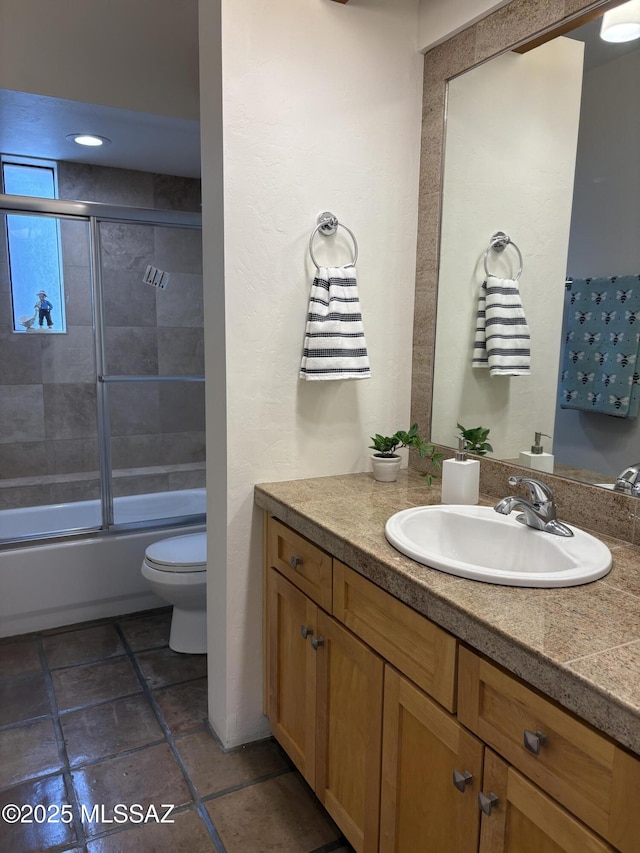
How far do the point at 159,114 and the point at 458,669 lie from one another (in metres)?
2.58

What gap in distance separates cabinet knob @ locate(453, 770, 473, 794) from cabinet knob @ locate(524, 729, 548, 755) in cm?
18

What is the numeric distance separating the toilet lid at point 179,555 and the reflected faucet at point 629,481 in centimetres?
166

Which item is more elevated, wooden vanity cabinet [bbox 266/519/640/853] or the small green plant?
the small green plant

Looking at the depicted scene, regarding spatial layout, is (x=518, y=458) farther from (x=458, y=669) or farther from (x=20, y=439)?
(x=20, y=439)

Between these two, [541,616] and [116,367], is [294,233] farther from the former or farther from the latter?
[116,367]

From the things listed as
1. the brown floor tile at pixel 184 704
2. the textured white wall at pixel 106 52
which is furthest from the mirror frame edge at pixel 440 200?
the brown floor tile at pixel 184 704

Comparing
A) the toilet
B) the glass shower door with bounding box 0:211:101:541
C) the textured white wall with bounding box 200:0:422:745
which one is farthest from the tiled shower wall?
the textured white wall with bounding box 200:0:422:745

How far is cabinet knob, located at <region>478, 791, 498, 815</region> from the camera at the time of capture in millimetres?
1023

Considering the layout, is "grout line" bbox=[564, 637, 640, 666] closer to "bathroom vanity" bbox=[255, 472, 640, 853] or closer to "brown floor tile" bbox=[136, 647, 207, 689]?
"bathroom vanity" bbox=[255, 472, 640, 853]

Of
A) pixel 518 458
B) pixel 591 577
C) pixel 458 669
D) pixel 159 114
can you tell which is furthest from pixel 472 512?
pixel 159 114

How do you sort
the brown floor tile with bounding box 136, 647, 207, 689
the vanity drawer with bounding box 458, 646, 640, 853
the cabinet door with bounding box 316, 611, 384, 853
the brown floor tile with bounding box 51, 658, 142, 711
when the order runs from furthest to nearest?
1. the brown floor tile with bounding box 136, 647, 207, 689
2. the brown floor tile with bounding box 51, 658, 142, 711
3. the cabinet door with bounding box 316, 611, 384, 853
4. the vanity drawer with bounding box 458, 646, 640, 853

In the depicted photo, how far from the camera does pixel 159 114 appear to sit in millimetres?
2686

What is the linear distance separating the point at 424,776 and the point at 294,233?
1.46 m

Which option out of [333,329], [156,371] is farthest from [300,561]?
[156,371]
